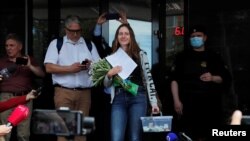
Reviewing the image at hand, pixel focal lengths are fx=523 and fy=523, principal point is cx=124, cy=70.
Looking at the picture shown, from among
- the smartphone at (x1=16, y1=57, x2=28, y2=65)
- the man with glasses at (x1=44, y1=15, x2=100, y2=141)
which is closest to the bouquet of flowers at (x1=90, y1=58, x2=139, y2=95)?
the man with glasses at (x1=44, y1=15, x2=100, y2=141)

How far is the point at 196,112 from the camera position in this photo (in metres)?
6.16

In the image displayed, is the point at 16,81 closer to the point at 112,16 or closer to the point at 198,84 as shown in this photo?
the point at 112,16

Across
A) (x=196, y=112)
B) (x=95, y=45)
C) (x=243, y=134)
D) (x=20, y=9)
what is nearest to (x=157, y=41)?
(x=95, y=45)

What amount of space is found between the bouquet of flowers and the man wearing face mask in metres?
0.86

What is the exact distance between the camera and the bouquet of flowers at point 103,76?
559cm

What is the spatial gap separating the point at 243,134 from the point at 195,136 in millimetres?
2965

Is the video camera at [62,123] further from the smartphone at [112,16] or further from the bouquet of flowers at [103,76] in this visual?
the smartphone at [112,16]

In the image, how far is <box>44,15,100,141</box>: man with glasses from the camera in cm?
607

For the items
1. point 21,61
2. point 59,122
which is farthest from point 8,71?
point 59,122

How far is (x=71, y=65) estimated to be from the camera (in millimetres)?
6008

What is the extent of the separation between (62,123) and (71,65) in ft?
11.5

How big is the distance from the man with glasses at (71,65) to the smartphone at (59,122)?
342cm

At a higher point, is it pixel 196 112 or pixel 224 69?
pixel 224 69

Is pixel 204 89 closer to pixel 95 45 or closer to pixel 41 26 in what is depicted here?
pixel 95 45
